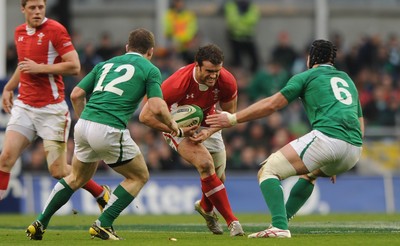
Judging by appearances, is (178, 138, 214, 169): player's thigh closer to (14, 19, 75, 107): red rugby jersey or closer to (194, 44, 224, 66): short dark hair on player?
(194, 44, 224, 66): short dark hair on player

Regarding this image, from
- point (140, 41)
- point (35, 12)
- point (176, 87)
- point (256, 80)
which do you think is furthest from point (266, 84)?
point (140, 41)

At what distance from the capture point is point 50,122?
13.1 m

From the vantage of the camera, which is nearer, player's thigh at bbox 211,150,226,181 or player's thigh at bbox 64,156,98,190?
player's thigh at bbox 64,156,98,190

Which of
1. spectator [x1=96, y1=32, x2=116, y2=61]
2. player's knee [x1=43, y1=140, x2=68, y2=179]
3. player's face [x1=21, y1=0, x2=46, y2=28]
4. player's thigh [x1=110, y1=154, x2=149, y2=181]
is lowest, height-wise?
spectator [x1=96, y1=32, x2=116, y2=61]

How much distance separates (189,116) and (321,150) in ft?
5.74

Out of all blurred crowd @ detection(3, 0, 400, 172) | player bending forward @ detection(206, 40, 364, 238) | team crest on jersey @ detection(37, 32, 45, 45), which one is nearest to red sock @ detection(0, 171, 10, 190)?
team crest on jersey @ detection(37, 32, 45, 45)

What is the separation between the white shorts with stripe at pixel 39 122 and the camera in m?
13.1

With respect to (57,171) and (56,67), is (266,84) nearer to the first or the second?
(57,171)

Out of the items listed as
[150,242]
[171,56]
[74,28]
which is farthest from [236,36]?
[150,242]

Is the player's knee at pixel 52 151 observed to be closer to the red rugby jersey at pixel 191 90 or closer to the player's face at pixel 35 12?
the player's face at pixel 35 12

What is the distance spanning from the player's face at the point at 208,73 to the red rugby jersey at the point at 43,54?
1.83 meters

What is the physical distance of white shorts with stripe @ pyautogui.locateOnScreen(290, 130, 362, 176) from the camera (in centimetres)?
1109

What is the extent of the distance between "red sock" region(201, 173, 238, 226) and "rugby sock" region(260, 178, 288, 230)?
3.39 feet

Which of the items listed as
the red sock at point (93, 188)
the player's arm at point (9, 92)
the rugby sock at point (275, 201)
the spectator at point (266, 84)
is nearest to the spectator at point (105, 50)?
the spectator at point (266, 84)
